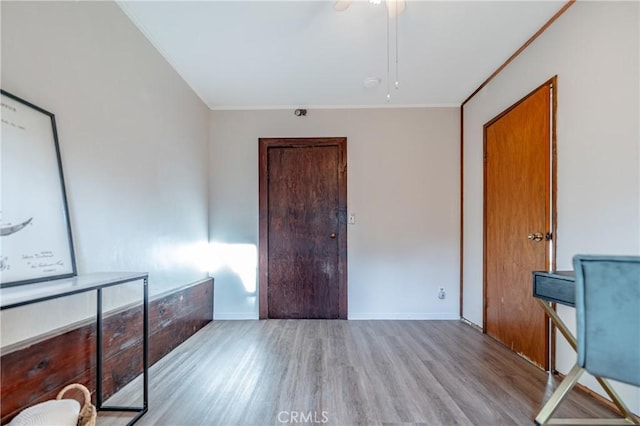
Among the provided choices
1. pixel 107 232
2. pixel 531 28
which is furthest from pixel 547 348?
pixel 107 232

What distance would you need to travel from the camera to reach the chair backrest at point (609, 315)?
113 centimetres

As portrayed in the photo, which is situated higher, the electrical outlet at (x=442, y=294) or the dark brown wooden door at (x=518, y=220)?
the dark brown wooden door at (x=518, y=220)

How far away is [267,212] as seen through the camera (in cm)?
342

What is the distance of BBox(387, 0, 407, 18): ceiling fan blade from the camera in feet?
5.76

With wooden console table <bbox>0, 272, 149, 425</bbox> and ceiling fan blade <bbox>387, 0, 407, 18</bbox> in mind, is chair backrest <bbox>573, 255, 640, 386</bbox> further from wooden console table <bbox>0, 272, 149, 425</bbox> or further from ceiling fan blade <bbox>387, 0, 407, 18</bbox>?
wooden console table <bbox>0, 272, 149, 425</bbox>

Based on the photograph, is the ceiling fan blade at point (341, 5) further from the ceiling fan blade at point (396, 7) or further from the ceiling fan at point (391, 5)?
the ceiling fan blade at point (396, 7)

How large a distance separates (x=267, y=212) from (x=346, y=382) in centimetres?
202

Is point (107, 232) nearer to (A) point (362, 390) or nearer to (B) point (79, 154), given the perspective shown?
(B) point (79, 154)

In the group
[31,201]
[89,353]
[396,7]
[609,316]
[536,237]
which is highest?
[396,7]

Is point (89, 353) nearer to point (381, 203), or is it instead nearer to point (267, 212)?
point (267, 212)

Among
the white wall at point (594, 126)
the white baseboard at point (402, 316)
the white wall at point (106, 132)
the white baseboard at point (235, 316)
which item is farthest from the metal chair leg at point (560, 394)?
the white baseboard at point (235, 316)

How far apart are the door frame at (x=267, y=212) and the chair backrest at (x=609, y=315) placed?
2.28 m

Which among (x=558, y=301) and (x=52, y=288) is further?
(x=558, y=301)

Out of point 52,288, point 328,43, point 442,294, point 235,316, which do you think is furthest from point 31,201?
point 442,294
